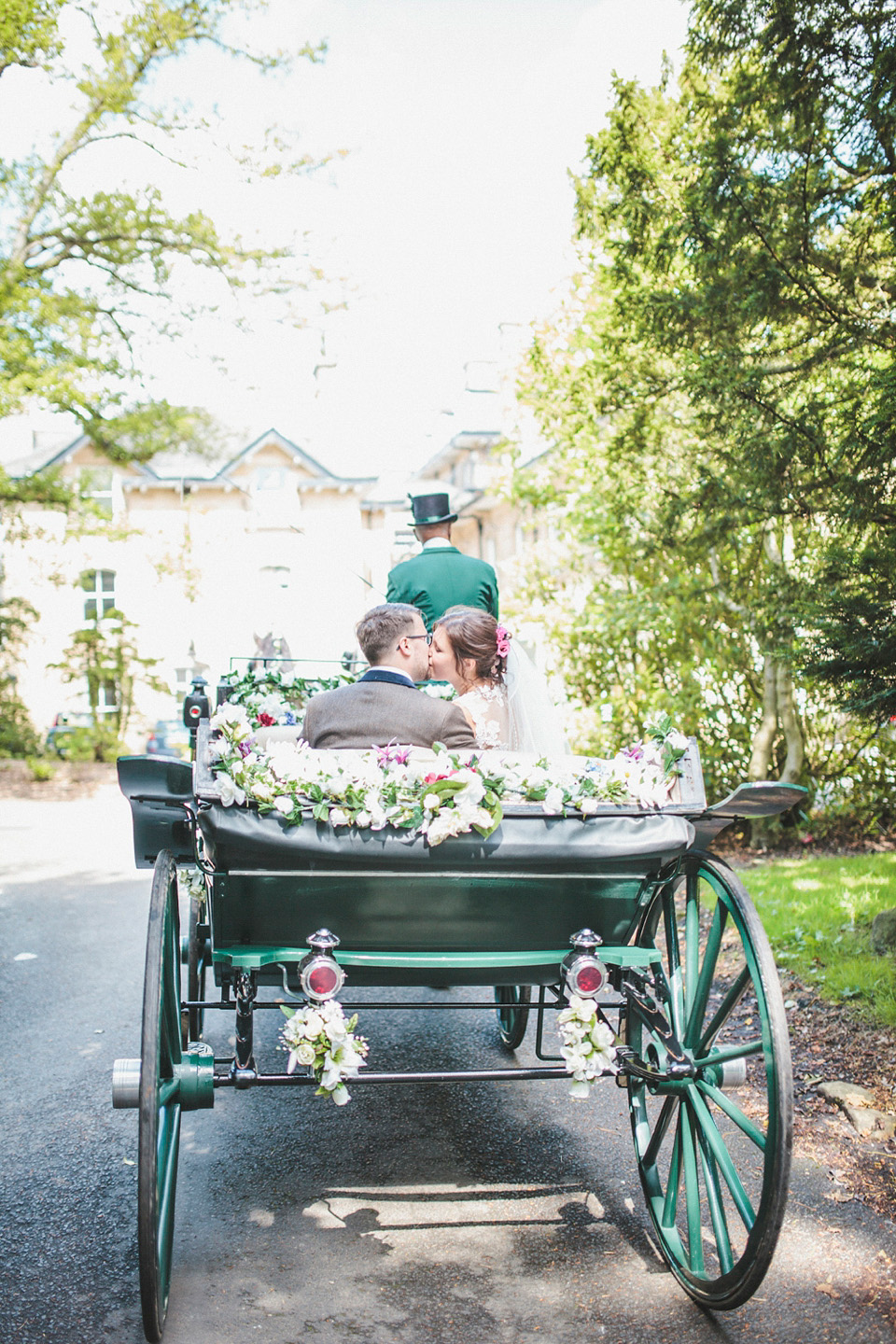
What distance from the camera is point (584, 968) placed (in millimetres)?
2885

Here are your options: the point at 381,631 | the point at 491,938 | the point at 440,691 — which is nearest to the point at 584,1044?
the point at 491,938

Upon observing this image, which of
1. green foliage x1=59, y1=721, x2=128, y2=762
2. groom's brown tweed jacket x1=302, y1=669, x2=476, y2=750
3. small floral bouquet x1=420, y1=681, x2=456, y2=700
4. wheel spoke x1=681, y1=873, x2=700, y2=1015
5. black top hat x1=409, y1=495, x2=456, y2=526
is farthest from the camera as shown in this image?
green foliage x1=59, y1=721, x2=128, y2=762

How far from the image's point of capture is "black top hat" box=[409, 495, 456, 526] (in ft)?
19.5

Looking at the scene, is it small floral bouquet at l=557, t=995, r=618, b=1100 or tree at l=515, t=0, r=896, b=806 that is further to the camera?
tree at l=515, t=0, r=896, b=806

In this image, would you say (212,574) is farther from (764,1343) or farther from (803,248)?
(764,1343)

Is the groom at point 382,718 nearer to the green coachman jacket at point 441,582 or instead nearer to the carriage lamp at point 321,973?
the carriage lamp at point 321,973

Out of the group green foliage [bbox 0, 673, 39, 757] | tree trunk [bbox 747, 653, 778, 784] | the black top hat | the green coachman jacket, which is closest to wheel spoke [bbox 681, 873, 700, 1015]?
the green coachman jacket

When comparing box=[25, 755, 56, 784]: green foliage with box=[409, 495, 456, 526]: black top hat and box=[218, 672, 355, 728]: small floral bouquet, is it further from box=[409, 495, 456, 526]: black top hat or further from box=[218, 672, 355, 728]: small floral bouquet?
box=[409, 495, 456, 526]: black top hat

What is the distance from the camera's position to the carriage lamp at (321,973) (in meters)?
2.75

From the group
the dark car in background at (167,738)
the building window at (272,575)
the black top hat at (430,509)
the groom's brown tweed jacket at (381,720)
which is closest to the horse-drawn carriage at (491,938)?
the groom's brown tweed jacket at (381,720)

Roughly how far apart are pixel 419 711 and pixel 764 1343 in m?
1.89

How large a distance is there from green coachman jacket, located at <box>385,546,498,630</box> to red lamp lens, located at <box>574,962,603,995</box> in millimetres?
2954

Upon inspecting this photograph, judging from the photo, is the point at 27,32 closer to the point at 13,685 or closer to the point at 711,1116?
the point at 13,685

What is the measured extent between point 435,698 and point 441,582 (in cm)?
211
